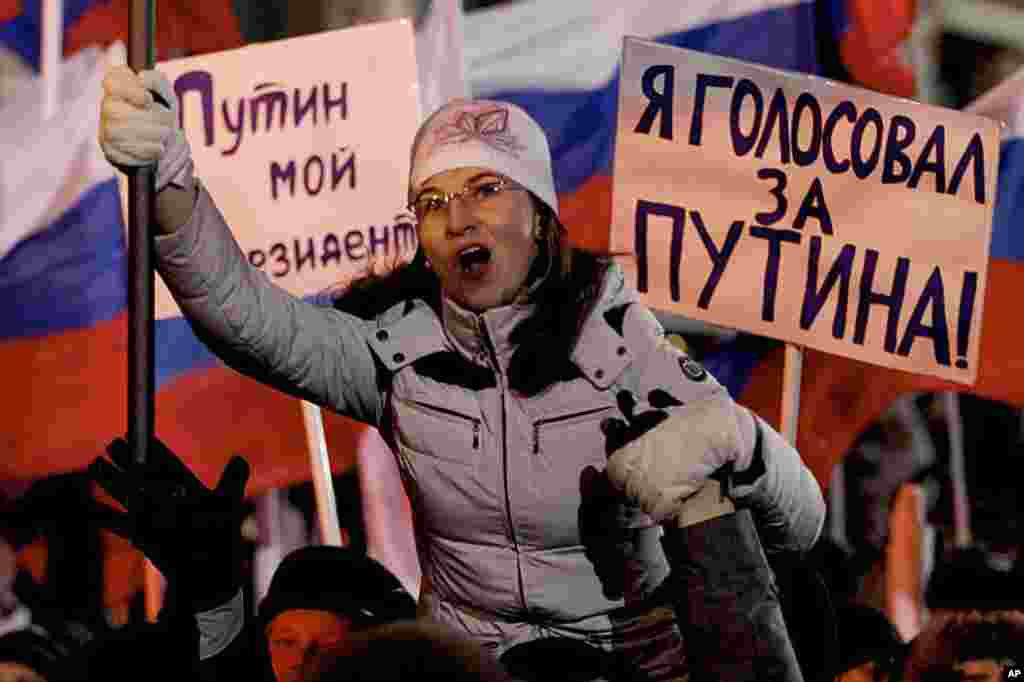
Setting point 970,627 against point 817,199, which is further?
point 817,199

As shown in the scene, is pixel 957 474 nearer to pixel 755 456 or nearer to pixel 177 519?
pixel 755 456

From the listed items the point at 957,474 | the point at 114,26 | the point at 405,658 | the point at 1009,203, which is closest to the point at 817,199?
the point at 1009,203

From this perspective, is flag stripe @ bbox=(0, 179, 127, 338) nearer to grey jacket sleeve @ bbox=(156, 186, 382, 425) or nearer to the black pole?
grey jacket sleeve @ bbox=(156, 186, 382, 425)

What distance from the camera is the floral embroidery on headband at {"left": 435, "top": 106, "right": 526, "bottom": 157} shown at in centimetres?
352

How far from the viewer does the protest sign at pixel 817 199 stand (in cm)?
511

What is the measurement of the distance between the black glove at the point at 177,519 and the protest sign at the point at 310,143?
8.06 feet

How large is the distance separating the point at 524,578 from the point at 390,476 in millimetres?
2909

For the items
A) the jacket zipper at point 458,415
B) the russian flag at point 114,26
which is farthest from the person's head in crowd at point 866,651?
the russian flag at point 114,26

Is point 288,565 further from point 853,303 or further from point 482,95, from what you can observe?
point 482,95

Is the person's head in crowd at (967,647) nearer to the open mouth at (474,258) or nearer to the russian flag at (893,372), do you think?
the russian flag at (893,372)

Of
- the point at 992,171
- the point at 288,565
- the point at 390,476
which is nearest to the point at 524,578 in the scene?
the point at 288,565

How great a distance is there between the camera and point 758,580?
3.03m

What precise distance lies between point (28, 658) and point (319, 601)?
107 centimetres

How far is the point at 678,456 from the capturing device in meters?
3.01
